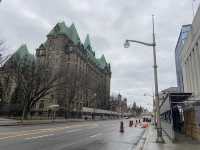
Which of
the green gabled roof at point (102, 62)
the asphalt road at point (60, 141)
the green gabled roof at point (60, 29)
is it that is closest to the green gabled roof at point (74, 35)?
the green gabled roof at point (60, 29)

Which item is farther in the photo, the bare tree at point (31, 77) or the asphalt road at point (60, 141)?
the bare tree at point (31, 77)

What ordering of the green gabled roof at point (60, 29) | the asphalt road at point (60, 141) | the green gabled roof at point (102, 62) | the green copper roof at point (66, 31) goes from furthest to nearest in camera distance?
the green gabled roof at point (102, 62), the green copper roof at point (66, 31), the green gabled roof at point (60, 29), the asphalt road at point (60, 141)

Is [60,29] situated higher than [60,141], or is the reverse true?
[60,29]

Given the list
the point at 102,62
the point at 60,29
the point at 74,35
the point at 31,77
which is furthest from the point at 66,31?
the point at 102,62

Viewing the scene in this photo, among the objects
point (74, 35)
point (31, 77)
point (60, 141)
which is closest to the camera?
point (60, 141)

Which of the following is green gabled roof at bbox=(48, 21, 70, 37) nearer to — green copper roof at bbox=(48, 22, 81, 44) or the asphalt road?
green copper roof at bbox=(48, 22, 81, 44)

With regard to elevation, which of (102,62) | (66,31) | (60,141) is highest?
(102,62)

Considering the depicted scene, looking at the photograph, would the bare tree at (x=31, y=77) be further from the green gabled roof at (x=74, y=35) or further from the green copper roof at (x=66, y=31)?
the green gabled roof at (x=74, y=35)

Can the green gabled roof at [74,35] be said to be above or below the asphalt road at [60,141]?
above

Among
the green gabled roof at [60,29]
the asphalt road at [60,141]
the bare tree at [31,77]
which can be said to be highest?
the green gabled roof at [60,29]

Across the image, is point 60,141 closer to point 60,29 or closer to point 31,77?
point 31,77

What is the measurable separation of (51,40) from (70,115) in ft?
118

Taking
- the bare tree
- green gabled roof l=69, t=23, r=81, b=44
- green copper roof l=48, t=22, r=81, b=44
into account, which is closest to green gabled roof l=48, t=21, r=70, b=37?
green copper roof l=48, t=22, r=81, b=44

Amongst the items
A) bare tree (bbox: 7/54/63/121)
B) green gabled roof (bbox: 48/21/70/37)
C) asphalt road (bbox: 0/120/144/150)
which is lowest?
asphalt road (bbox: 0/120/144/150)
